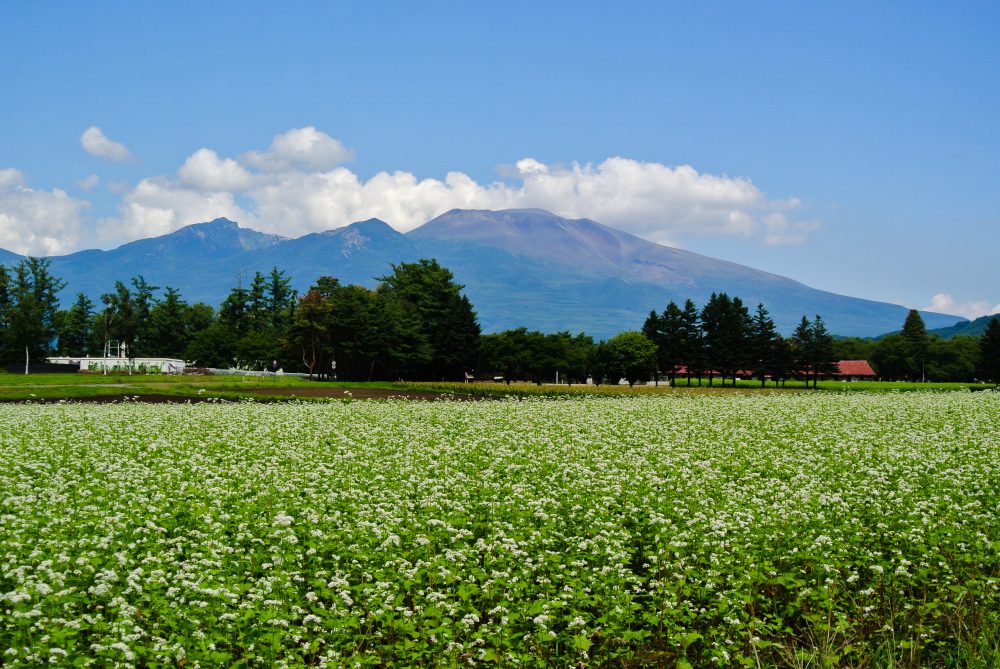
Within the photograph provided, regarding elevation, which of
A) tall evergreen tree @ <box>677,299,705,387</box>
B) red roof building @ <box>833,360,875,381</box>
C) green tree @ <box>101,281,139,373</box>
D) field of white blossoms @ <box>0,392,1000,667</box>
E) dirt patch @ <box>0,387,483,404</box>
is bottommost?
field of white blossoms @ <box>0,392,1000,667</box>

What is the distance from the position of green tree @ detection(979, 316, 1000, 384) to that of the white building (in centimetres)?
12088

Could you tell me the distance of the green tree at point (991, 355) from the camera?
10819 cm

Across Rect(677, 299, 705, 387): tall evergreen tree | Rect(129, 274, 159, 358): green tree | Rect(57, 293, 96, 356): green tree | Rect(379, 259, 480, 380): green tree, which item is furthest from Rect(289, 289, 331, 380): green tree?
Rect(57, 293, 96, 356): green tree

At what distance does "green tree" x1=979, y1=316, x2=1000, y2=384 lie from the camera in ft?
355

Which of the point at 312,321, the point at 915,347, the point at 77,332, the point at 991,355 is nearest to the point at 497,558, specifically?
the point at 312,321

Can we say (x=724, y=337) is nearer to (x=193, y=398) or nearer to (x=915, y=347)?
(x=193, y=398)

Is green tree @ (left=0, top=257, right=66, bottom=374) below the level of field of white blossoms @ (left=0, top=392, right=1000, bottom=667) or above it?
above

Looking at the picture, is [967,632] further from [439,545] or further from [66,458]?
[66,458]

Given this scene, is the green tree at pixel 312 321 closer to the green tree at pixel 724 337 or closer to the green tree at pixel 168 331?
the green tree at pixel 724 337

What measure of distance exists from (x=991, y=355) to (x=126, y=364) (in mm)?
129967

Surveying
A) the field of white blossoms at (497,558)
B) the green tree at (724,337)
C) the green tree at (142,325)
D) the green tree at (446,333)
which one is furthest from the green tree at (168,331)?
the field of white blossoms at (497,558)

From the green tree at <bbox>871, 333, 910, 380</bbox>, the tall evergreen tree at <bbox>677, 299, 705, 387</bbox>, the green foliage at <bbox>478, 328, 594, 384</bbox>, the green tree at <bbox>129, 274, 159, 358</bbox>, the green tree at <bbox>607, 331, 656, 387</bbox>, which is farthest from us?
the green tree at <bbox>871, 333, 910, 380</bbox>

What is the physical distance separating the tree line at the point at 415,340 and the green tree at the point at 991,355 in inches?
7.5

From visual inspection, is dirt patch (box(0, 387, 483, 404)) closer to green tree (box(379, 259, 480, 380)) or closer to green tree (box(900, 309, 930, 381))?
green tree (box(379, 259, 480, 380))
